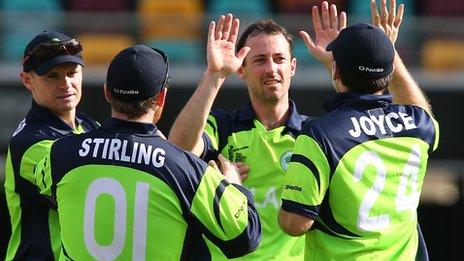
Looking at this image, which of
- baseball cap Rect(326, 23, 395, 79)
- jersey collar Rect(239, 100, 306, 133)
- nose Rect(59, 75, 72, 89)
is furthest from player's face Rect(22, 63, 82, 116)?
baseball cap Rect(326, 23, 395, 79)

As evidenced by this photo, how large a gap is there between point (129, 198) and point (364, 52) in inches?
51.6

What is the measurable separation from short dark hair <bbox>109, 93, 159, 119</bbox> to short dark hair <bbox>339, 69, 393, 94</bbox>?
955mm

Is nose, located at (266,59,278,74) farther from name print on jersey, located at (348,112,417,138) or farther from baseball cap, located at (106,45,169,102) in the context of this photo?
baseball cap, located at (106,45,169,102)

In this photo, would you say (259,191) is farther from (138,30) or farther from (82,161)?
(138,30)

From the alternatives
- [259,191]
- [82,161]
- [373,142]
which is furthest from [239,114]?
[82,161]

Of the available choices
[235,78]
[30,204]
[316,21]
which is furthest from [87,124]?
[235,78]

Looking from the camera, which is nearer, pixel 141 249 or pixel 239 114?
pixel 141 249

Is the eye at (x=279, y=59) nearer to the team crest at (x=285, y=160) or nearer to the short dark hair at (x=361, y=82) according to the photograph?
the team crest at (x=285, y=160)

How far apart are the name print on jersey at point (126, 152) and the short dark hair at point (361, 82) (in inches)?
39.4

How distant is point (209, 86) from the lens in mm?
5633

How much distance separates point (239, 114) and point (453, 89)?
6.06 meters

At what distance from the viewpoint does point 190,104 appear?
5.66 m

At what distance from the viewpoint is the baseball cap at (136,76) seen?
476cm

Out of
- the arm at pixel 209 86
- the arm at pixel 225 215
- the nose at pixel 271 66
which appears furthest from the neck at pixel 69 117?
the arm at pixel 225 215
